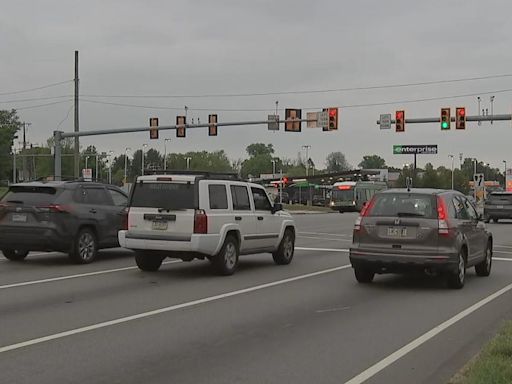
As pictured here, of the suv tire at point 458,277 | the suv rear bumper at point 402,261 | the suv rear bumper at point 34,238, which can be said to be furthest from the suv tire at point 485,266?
the suv rear bumper at point 34,238

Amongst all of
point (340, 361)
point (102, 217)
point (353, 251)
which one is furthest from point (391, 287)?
point (102, 217)

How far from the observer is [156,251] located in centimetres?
1252

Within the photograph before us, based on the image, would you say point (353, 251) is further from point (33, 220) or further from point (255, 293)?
point (33, 220)

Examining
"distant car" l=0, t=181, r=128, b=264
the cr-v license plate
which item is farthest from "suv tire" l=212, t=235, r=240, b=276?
"distant car" l=0, t=181, r=128, b=264

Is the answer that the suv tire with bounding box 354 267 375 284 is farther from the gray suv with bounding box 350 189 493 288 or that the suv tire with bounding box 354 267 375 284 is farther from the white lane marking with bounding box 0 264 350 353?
the white lane marking with bounding box 0 264 350 353

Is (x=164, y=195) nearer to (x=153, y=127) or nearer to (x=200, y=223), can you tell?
(x=200, y=223)

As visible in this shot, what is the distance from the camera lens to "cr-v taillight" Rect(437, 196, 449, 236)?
434 inches

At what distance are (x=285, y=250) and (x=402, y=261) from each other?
4.22 meters

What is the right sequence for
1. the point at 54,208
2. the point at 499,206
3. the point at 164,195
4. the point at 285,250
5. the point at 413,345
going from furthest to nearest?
the point at 499,206, the point at 285,250, the point at 54,208, the point at 164,195, the point at 413,345

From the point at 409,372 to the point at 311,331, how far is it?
73.7 inches

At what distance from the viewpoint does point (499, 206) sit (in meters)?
36.8

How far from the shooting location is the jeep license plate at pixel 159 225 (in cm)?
1236

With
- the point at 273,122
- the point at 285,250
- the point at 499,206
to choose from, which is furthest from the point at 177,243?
the point at 499,206

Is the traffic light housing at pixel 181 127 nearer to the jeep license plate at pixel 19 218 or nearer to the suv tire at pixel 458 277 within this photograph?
the jeep license plate at pixel 19 218
